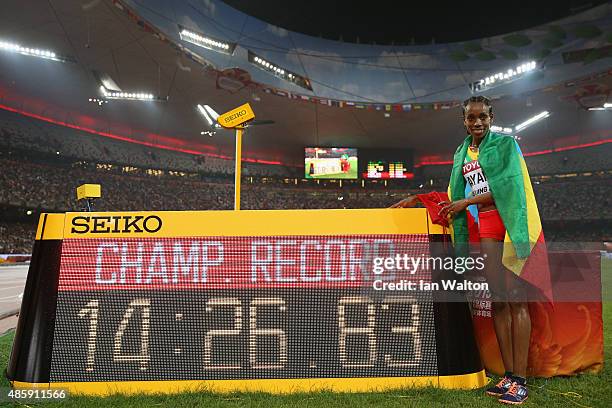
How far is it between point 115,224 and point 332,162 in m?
27.7

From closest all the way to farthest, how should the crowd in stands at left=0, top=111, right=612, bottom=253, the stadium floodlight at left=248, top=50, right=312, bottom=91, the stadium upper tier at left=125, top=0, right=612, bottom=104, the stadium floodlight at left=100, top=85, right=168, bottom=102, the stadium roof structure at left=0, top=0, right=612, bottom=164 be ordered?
the stadium roof structure at left=0, top=0, right=612, bottom=164, the stadium floodlight at left=100, top=85, right=168, bottom=102, the crowd in stands at left=0, top=111, right=612, bottom=253, the stadium upper tier at left=125, top=0, right=612, bottom=104, the stadium floodlight at left=248, top=50, right=312, bottom=91

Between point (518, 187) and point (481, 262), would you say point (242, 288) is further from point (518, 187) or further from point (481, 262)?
point (518, 187)

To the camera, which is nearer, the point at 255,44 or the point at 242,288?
the point at 242,288

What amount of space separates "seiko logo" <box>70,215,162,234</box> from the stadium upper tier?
2030 centimetres

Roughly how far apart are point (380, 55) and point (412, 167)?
853 cm

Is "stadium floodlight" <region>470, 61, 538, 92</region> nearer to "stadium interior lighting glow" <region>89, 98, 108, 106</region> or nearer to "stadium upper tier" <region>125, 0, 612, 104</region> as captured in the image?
"stadium upper tier" <region>125, 0, 612, 104</region>

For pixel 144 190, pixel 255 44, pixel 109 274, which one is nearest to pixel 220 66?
pixel 255 44

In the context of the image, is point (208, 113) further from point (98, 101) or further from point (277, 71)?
point (98, 101)

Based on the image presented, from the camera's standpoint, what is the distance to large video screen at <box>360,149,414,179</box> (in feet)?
98.6

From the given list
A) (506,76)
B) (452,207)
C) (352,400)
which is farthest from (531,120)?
(352,400)

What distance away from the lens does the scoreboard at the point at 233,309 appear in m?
2.22

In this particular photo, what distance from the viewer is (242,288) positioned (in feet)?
7.59

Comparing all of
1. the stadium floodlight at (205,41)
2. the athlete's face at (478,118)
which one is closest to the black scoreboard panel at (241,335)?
the athlete's face at (478,118)

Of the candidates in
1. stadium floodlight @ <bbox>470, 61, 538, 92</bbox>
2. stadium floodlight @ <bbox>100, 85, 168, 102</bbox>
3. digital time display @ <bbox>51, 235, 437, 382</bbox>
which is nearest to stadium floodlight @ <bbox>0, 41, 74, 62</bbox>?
stadium floodlight @ <bbox>100, 85, 168, 102</bbox>
